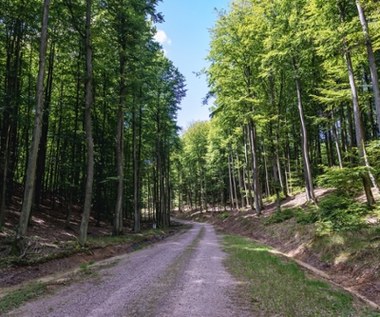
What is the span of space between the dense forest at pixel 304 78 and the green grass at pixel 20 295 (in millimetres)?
10647

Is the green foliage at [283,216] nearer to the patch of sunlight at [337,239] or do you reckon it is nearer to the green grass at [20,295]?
the patch of sunlight at [337,239]

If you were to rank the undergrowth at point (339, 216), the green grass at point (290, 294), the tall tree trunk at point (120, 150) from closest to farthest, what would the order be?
the green grass at point (290, 294) → the undergrowth at point (339, 216) → the tall tree trunk at point (120, 150)

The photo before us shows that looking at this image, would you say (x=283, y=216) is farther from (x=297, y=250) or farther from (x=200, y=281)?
(x=200, y=281)

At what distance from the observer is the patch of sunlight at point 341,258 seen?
10.5m

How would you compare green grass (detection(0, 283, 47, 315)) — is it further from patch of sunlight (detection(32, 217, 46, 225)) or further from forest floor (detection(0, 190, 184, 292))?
patch of sunlight (detection(32, 217, 46, 225))

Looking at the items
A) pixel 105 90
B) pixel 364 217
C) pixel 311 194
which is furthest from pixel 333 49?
pixel 105 90

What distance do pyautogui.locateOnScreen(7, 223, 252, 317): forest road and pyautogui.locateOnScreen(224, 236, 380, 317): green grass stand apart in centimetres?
43

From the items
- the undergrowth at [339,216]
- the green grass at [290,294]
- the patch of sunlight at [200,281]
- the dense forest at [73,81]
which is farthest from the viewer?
the dense forest at [73,81]

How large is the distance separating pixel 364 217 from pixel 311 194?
22.9ft

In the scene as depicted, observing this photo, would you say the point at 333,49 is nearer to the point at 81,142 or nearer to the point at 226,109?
the point at 226,109

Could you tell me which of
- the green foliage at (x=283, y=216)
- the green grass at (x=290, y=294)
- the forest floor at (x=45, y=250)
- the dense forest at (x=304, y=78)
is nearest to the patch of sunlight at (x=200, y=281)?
the green grass at (x=290, y=294)

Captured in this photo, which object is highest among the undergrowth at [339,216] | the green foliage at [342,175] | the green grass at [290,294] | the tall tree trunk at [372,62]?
the tall tree trunk at [372,62]

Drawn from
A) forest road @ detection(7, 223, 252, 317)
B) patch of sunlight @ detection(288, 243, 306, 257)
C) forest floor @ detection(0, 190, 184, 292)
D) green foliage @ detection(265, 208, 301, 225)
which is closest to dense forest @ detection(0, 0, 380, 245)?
forest floor @ detection(0, 190, 184, 292)

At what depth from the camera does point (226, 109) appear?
28203 millimetres
